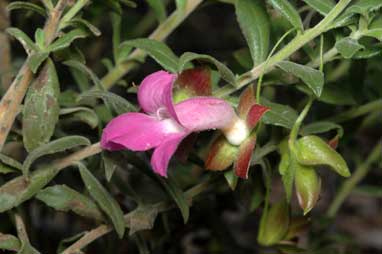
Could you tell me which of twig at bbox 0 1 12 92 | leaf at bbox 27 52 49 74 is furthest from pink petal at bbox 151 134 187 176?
twig at bbox 0 1 12 92

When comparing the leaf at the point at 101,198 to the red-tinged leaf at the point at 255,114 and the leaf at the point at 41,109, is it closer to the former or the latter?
the leaf at the point at 41,109

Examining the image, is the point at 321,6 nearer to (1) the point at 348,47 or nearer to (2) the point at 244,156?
(1) the point at 348,47

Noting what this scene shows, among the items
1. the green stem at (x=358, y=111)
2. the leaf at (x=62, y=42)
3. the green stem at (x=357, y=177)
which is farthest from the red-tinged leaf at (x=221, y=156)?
the green stem at (x=357, y=177)

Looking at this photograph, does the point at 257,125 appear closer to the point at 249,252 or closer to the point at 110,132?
the point at 110,132

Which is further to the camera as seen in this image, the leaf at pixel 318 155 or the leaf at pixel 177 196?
the leaf at pixel 177 196

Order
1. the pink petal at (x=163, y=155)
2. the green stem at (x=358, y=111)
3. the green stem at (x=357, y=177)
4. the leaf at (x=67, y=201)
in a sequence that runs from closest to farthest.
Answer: the pink petal at (x=163, y=155) < the leaf at (x=67, y=201) < the green stem at (x=358, y=111) < the green stem at (x=357, y=177)

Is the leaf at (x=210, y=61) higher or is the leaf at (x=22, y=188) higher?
the leaf at (x=210, y=61)

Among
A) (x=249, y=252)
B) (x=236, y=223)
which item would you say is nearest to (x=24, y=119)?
(x=249, y=252)

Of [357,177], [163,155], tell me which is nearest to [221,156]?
[163,155]
